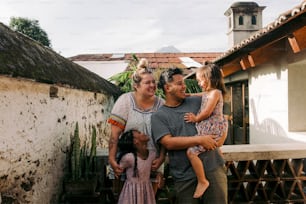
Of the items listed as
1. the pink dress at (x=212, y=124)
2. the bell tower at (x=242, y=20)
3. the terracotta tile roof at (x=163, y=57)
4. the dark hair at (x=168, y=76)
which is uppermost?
the bell tower at (x=242, y=20)

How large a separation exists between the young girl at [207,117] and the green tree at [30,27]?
19486 millimetres

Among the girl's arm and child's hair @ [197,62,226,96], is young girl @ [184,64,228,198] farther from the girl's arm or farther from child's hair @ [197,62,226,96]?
the girl's arm

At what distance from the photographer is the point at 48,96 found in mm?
3143

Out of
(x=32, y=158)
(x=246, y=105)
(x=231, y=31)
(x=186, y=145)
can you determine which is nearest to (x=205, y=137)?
(x=186, y=145)

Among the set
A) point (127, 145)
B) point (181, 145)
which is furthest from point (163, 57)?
point (181, 145)

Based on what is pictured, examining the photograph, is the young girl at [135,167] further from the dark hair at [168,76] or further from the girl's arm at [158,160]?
the dark hair at [168,76]

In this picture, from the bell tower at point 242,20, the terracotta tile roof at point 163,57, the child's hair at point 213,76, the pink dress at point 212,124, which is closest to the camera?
the pink dress at point 212,124

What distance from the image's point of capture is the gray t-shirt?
2.26m

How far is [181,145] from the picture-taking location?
220cm

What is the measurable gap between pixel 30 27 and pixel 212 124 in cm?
2055

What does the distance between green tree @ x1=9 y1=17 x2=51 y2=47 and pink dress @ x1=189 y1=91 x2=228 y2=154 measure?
19.7 m

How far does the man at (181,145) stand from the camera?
2232mm

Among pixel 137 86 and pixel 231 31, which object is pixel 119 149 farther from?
pixel 231 31

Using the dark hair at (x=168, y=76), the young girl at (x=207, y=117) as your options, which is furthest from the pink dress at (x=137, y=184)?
the dark hair at (x=168, y=76)
